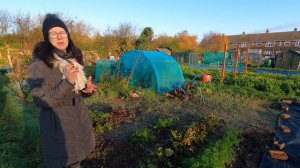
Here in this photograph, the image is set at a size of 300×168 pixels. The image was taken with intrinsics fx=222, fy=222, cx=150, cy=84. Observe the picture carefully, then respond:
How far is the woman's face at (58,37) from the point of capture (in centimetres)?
197

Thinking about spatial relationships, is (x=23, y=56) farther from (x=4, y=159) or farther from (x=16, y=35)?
(x=16, y=35)

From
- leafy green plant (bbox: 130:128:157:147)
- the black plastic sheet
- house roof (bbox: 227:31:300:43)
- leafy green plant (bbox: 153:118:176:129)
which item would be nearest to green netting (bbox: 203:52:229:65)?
the black plastic sheet

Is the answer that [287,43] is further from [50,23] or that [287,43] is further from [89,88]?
[50,23]

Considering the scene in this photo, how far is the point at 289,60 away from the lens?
25.8 m

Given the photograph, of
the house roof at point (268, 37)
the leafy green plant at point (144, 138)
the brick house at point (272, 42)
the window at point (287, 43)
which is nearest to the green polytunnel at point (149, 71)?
the leafy green plant at point (144, 138)

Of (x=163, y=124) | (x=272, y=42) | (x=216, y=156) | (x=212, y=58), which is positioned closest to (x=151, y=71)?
(x=163, y=124)

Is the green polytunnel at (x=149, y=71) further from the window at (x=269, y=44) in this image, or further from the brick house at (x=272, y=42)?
the window at (x=269, y=44)

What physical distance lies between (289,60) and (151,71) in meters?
23.6

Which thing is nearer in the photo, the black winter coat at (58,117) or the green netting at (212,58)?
the black winter coat at (58,117)

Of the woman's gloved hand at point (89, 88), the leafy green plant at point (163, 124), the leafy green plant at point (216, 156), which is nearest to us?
the woman's gloved hand at point (89, 88)

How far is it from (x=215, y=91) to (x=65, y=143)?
26.4 feet

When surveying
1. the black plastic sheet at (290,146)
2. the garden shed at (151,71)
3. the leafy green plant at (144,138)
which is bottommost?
the black plastic sheet at (290,146)

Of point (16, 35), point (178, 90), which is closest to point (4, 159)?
point (178, 90)

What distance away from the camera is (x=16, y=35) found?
18.5m
